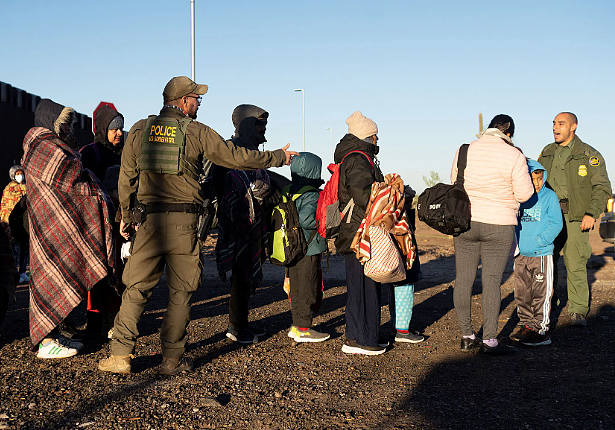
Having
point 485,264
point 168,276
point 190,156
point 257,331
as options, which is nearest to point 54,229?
point 168,276

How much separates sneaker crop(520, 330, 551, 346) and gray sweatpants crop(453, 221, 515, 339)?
628 mm

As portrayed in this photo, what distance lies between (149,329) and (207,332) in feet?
1.99

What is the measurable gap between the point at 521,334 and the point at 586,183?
194 cm

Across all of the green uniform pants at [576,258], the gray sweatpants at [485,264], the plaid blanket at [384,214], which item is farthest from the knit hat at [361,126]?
the green uniform pants at [576,258]

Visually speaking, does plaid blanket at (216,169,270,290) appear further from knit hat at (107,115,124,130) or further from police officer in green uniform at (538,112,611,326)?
police officer in green uniform at (538,112,611,326)

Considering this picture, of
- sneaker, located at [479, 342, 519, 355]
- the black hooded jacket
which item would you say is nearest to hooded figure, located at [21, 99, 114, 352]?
the black hooded jacket

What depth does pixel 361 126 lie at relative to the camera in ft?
17.4

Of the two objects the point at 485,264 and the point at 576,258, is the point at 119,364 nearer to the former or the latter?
the point at 485,264

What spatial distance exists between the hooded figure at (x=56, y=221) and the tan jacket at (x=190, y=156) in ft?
2.21

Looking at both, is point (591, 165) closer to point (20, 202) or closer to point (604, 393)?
point (604, 393)

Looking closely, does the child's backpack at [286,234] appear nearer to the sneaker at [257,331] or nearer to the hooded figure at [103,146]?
the sneaker at [257,331]

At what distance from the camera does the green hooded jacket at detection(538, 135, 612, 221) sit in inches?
255

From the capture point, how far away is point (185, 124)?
444 centimetres

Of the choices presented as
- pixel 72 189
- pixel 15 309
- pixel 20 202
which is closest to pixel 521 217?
pixel 72 189
